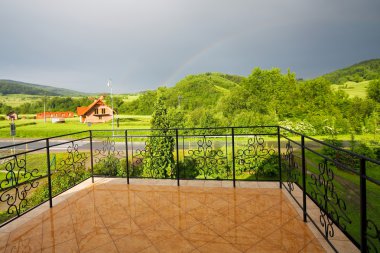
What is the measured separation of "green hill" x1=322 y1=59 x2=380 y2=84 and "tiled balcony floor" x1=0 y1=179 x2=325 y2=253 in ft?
104

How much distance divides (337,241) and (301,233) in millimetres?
334

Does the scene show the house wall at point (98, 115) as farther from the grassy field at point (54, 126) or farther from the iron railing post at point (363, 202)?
the iron railing post at point (363, 202)

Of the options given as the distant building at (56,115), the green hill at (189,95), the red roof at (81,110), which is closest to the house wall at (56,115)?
the distant building at (56,115)

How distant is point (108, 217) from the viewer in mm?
3182

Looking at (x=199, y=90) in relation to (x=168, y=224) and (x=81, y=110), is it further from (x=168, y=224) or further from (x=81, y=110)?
(x=168, y=224)

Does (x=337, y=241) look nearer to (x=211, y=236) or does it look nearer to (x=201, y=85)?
(x=211, y=236)

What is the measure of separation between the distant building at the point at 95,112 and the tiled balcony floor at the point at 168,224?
112 ft

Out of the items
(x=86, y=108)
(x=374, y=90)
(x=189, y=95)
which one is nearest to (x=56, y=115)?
(x=86, y=108)

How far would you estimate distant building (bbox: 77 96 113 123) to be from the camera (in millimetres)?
35737

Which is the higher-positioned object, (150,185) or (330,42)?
(330,42)

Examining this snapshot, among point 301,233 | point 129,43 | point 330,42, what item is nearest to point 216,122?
point 129,43

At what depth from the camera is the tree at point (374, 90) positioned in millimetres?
26928

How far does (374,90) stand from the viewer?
27000 mm

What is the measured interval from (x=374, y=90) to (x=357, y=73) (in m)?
4.89
